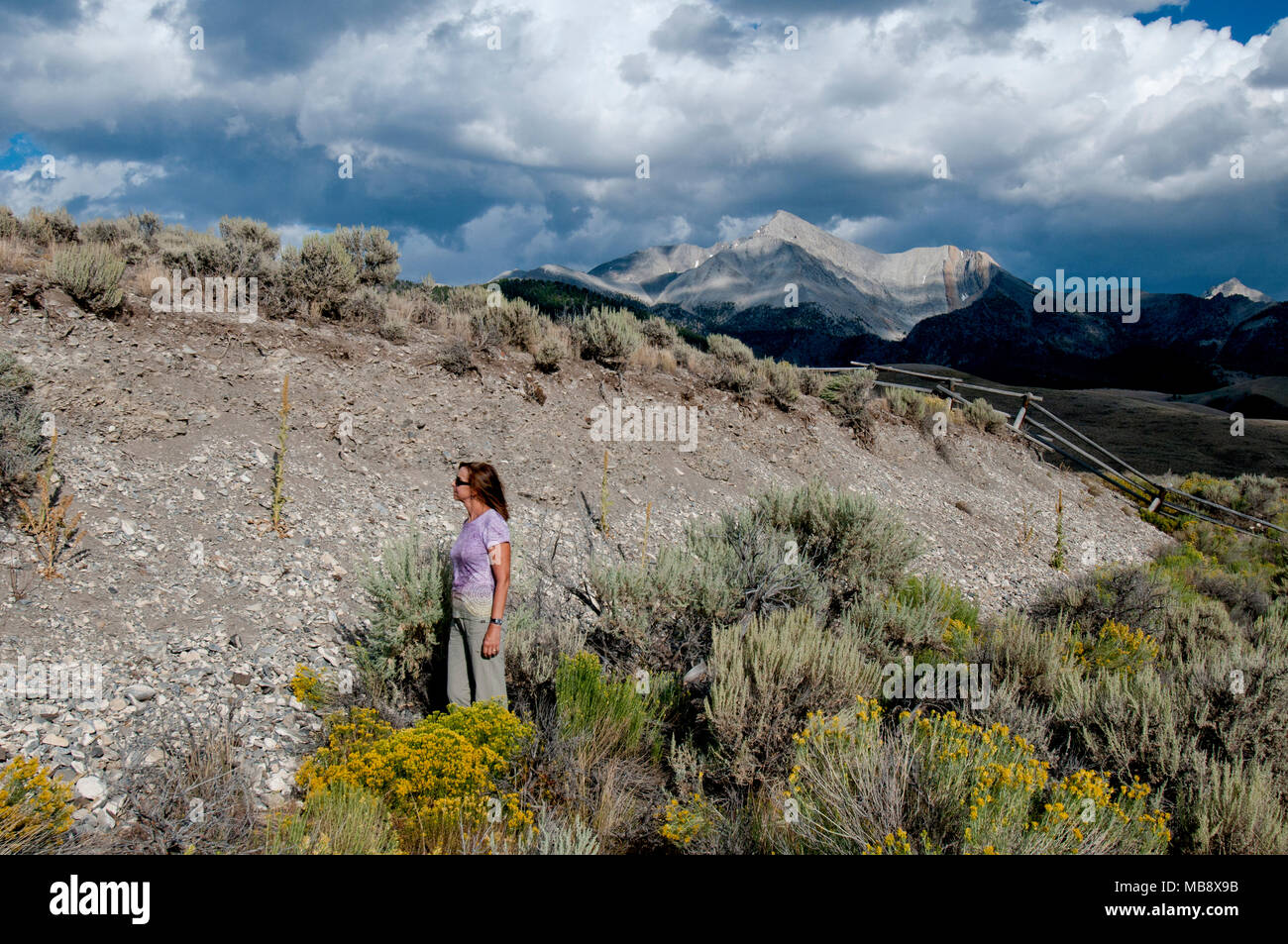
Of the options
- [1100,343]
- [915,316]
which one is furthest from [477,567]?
[915,316]

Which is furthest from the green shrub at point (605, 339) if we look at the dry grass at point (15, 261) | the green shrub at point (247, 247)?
the dry grass at point (15, 261)

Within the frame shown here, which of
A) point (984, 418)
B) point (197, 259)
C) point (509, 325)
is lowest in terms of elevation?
point (984, 418)

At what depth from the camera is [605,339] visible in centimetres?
1151

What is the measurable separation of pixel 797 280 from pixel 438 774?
139139 mm

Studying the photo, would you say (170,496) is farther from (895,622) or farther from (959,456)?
(959,456)

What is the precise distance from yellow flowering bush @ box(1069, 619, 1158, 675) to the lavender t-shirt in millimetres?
4893

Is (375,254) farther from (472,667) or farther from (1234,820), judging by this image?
(1234,820)

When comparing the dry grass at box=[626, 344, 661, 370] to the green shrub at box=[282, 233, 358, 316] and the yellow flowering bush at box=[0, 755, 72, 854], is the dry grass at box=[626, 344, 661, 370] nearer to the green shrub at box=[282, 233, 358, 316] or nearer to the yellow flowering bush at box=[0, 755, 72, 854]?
the green shrub at box=[282, 233, 358, 316]

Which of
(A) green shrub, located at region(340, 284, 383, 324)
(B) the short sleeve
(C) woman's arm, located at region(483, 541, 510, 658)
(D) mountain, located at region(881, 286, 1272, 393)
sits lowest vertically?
(C) woman's arm, located at region(483, 541, 510, 658)

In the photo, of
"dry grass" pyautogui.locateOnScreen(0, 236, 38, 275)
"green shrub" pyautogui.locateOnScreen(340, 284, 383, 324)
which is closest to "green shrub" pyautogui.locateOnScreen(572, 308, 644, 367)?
"green shrub" pyautogui.locateOnScreen(340, 284, 383, 324)

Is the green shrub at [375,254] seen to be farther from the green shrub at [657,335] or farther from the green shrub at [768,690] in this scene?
the green shrub at [768,690]

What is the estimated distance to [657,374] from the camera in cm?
1213

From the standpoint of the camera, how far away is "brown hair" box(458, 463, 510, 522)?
4109 mm
